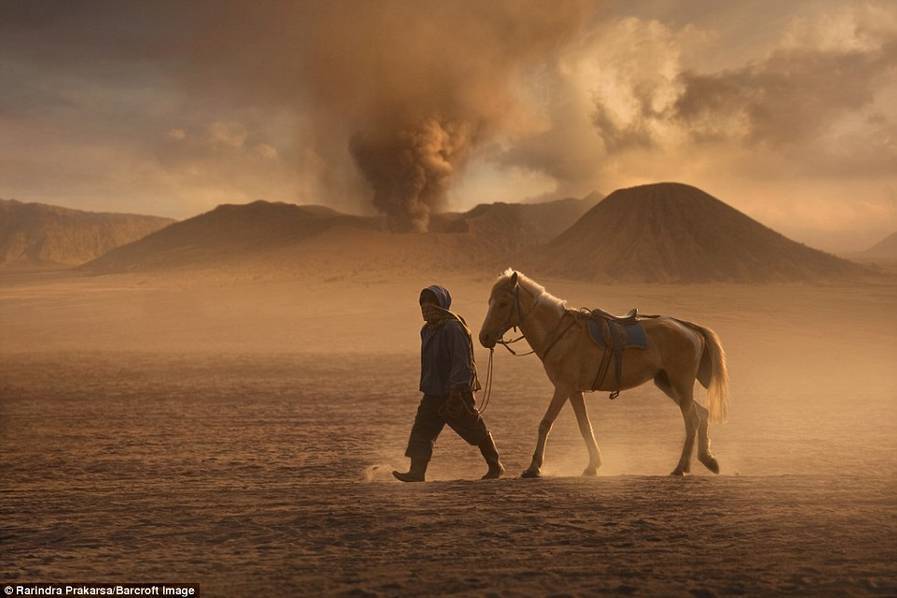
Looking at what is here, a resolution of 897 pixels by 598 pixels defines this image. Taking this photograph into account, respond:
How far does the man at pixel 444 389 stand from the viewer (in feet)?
18.7

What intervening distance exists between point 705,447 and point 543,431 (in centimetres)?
175

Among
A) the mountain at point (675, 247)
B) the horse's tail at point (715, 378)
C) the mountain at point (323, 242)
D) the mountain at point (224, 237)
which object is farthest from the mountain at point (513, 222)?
the horse's tail at point (715, 378)

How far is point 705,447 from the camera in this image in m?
6.24

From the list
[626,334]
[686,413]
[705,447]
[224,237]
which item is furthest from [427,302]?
[224,237]

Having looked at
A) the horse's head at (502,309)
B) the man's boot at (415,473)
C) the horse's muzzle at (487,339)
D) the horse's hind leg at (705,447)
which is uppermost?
the horse's head at (502,309)

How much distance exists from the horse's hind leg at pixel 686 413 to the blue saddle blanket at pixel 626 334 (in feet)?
1.78

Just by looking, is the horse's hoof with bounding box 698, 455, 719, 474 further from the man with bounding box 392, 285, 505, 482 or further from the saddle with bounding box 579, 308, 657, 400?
the man with bounding box 392, 285, 505, 482

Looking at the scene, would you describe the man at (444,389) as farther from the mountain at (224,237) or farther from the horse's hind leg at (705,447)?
the mountain at (224,237)

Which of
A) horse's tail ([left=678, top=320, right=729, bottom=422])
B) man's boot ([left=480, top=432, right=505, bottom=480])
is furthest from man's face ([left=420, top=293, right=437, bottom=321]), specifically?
horse's tail ([left=678, top=320, right=729, bottom=422])

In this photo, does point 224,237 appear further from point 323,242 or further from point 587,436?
point 587,436

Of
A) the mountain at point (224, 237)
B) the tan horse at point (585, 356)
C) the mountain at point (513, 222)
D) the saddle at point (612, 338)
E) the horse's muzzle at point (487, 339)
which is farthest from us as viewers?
the mountain at point (513, 222)

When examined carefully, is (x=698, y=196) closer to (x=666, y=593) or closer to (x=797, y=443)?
(x=797, y=443)

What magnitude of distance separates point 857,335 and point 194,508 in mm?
22143

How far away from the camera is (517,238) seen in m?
98.9
